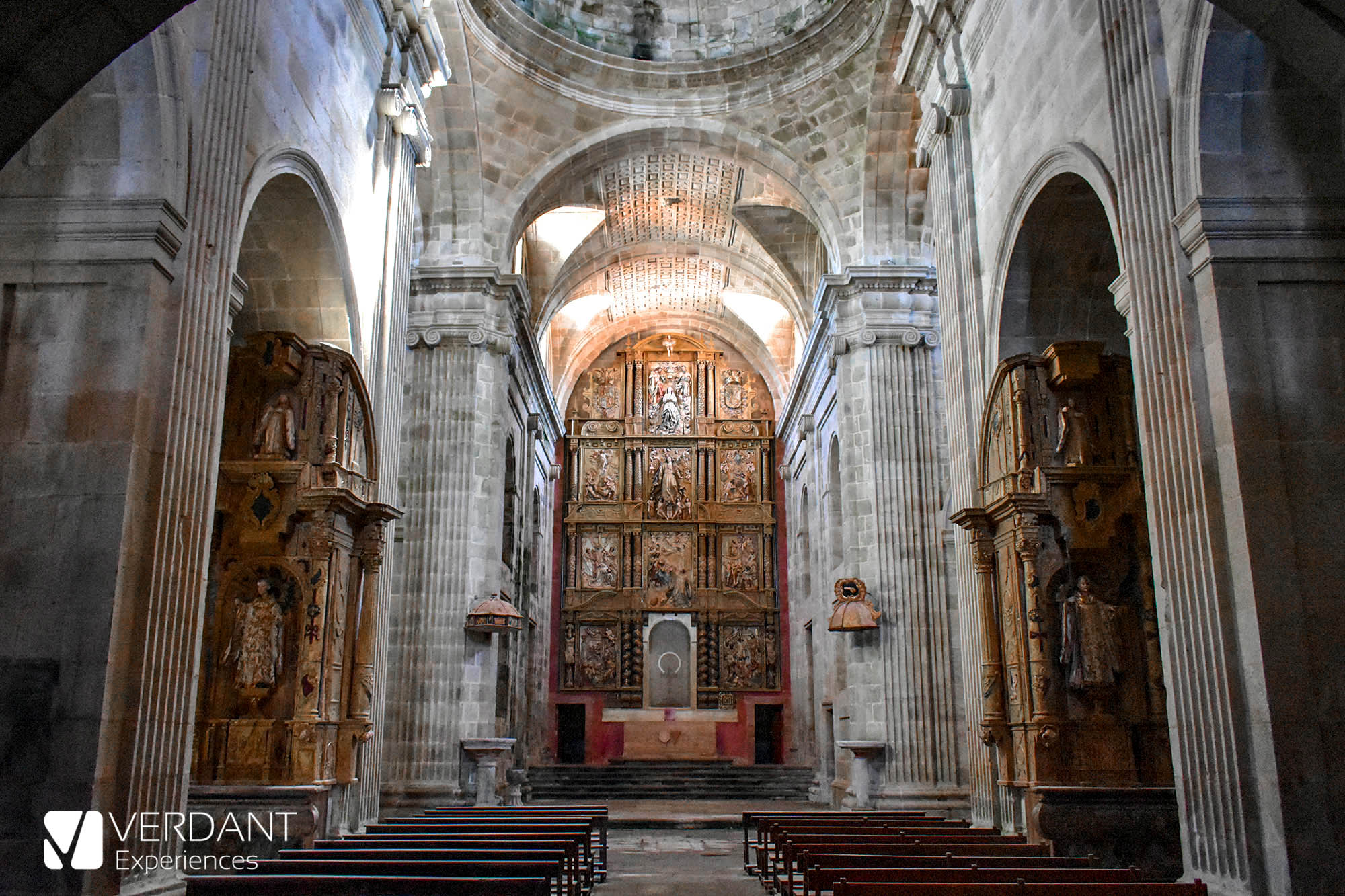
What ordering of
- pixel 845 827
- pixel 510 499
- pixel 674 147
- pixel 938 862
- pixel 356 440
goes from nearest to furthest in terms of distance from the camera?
1. pixel 938 862
2. pixel 845 827
3. pixel 356 440
4. pixel 674 147
5. pixel 510 499

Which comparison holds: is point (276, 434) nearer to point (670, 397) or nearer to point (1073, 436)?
point (1073, 436)

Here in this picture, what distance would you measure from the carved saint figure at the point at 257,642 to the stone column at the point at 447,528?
6.85 m

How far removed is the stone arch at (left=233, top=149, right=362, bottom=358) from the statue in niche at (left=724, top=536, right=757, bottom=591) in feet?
64.3

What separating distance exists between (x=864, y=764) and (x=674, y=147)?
10948 millimetres

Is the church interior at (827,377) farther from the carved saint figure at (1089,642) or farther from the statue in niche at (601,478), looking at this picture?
the statue in niche at (601,478)

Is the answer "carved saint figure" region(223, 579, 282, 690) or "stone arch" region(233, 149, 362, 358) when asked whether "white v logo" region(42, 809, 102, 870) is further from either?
"stone arch" region(233, 149, 362, 358)

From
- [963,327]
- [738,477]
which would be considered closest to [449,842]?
[963,327]

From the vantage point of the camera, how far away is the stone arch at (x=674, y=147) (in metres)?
18.4

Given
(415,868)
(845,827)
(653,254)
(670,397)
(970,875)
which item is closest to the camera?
(970,875)

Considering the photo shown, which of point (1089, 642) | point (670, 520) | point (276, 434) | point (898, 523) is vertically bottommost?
point (1089, 642)

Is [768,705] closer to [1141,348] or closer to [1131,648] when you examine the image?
[1131,648]

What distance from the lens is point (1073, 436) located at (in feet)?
30.8

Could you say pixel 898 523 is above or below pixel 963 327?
below

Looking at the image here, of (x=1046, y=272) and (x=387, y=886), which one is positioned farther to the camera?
(x=1046, y=272)
